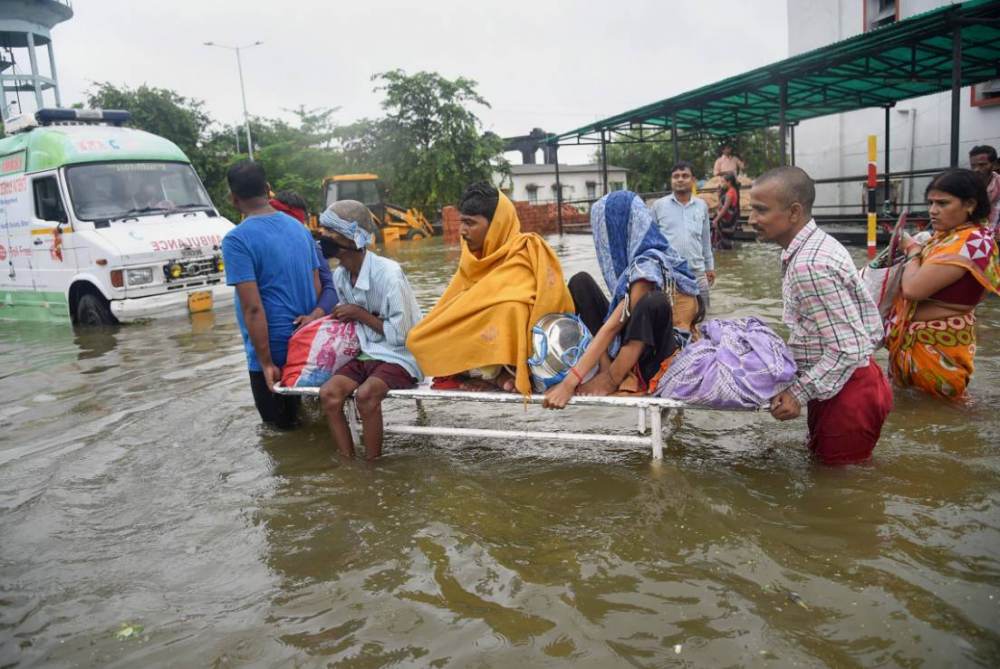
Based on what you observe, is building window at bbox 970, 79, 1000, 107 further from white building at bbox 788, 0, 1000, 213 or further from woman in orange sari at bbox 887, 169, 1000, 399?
woman in orange sari at bbox 887, 169, 1000, 399

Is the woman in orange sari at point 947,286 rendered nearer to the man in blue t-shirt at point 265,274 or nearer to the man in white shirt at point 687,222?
the man in white shirt at point 687,222

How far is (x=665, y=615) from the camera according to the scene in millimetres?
2332

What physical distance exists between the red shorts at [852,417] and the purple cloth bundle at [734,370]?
0.26m

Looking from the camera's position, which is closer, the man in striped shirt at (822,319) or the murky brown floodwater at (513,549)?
the murky brown floodwater at (513,549)

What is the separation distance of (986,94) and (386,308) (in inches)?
540

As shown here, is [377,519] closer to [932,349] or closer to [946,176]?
[932,349]

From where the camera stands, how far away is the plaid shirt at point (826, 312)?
2.91 meters

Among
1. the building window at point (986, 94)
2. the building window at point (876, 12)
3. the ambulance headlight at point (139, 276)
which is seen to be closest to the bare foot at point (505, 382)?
the ambulance headlight at point (139, 276)

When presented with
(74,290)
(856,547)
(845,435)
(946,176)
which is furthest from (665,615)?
(74,290)

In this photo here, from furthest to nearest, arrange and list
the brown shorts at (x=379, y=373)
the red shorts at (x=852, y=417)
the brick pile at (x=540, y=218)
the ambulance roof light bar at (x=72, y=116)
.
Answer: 1. the brick pile at (x=540, y=218)
2. the ambulance roof light bar at (x=72, y=116)
3. the brown shorts at (x=379, y=373)
4. the red shorts at (x=852, y=417)

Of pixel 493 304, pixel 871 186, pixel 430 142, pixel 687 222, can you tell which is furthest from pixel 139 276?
pixel 430 142

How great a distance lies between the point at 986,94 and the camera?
12.7 metres

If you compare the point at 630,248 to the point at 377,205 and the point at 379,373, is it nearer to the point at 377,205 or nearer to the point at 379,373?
the point at 379,373

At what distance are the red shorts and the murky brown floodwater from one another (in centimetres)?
12
